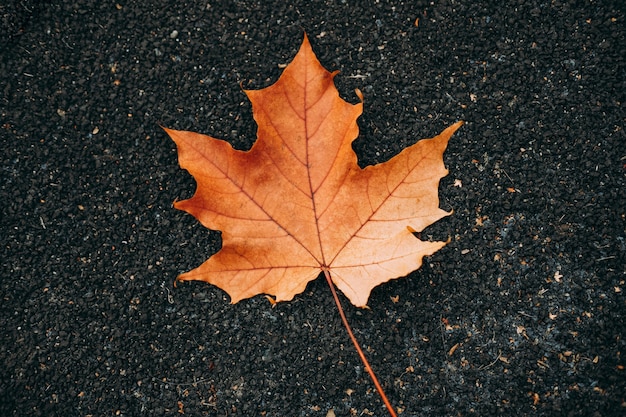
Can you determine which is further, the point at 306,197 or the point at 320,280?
the point at 320,280

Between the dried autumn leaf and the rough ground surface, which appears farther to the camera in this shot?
the rough ground surface

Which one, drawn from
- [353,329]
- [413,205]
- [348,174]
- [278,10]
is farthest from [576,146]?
[278,10]

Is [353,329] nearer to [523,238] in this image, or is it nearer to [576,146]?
[523,238]

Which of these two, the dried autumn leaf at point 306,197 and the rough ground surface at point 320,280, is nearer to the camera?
the dried autumn leaf at point 306,197
